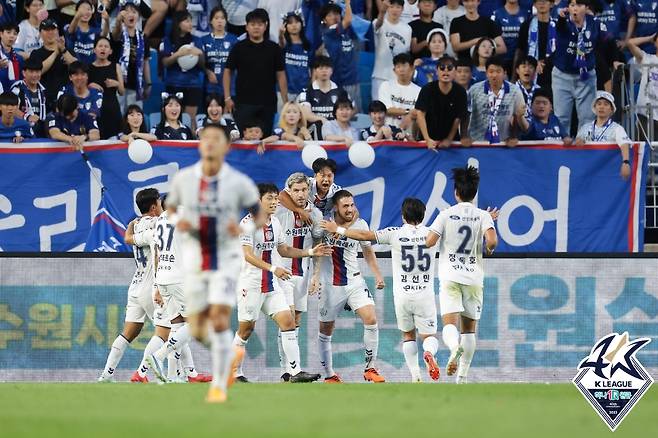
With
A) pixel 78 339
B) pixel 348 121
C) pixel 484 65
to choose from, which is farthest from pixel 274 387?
pixel 484 65

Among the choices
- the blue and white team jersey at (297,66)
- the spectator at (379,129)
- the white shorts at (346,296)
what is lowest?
the white shorts at (346,296)

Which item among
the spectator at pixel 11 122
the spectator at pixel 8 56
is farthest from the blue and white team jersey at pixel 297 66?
the spectator at pixel 11 122

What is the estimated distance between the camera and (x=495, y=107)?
752 inches

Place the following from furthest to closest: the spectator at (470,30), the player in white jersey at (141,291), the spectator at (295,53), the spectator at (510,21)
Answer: the spectator at (510,21) < the spectator at (470,30) < the spectator at (295,53) < the player in white jersey at (141,291)

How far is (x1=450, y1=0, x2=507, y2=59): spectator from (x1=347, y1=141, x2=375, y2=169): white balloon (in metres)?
3.27

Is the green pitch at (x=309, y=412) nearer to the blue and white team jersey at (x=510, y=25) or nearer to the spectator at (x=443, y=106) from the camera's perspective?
the spectator at (x=443, y=106)

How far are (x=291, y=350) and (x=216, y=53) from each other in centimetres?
637

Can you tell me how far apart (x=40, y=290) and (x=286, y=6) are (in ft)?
20.4

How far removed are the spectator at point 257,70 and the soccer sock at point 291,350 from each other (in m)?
4.85

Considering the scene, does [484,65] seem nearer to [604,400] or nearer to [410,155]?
[410,155]

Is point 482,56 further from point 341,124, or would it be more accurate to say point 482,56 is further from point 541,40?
point 341,124

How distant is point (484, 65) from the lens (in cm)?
2034

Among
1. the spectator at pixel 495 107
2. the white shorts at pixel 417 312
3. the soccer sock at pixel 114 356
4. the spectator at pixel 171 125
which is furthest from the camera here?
the spectator at pixel 495 107

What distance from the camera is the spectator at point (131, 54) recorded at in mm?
20156
